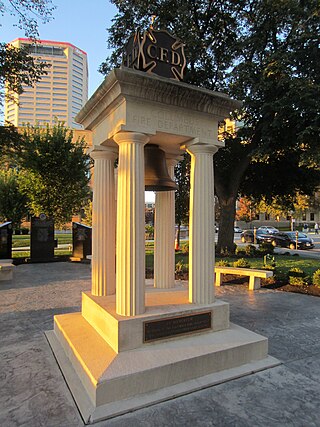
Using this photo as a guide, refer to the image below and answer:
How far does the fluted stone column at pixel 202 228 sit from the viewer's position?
4.64 meters

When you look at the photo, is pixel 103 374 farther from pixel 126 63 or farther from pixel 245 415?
pixel 126 63

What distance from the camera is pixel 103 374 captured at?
3.30 meters

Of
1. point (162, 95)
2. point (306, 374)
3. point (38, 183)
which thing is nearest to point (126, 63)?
point (162, 95)

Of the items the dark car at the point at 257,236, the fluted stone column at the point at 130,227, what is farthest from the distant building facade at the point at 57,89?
the fluted stone column at the point at 130,227

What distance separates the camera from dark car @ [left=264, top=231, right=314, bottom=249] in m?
27.0

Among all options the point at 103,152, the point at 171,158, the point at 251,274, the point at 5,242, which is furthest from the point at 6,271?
the point at 251,274

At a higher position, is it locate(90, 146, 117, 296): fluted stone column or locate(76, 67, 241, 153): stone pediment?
locate(76, 67, 241, 153): stone pediment

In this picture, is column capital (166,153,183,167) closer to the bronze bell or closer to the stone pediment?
the bronze bell

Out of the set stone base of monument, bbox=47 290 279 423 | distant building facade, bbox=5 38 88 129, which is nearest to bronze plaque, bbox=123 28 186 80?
stone base of monument, bbox=47 290 279 423

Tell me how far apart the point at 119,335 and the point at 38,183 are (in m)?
16.0

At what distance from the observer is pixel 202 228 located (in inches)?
183

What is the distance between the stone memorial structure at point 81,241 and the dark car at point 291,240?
17351 millimetres

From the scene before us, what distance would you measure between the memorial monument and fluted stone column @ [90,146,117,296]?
0.06 ft

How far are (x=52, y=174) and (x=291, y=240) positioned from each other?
2226cm
